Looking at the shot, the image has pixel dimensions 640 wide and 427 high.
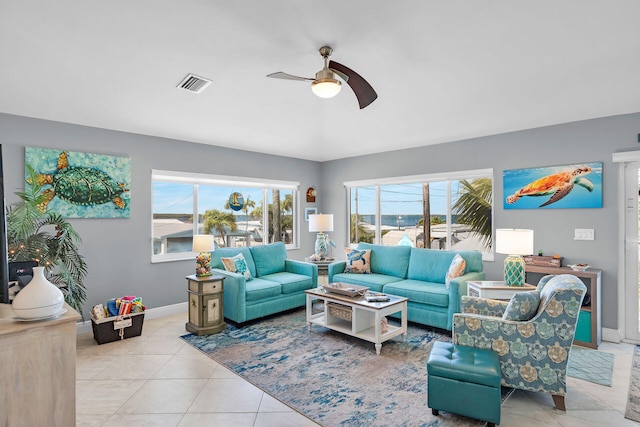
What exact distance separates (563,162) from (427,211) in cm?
194

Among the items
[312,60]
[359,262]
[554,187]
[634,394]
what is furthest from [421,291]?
[312,60]

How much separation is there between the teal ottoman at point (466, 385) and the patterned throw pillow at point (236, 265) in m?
2.72

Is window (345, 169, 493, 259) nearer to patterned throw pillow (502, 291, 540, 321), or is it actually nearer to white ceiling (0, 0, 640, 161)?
white ceiling (0, 0, 640, 161)

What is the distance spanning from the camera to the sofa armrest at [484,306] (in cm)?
294

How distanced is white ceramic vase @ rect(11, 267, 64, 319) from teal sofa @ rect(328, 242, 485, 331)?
11.5 ft

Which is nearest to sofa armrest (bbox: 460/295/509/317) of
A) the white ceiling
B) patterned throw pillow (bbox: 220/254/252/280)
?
the white ceiling

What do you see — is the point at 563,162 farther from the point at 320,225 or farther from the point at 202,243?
the point at 202,243

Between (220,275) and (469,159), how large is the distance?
3771 millimetres

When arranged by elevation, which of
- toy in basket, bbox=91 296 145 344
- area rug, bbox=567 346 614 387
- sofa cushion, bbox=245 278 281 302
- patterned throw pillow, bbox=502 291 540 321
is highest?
patterned throw pillow, bbox=502 291 540 321

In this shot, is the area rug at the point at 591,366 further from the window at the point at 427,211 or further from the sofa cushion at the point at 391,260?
the sofa cushion at the point at 391,260

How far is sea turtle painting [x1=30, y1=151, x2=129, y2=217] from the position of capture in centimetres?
382

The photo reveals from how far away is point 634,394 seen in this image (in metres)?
2.71

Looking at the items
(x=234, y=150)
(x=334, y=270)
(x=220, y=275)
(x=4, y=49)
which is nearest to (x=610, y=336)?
(x=334, y=270)

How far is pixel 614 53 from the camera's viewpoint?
2.80m
